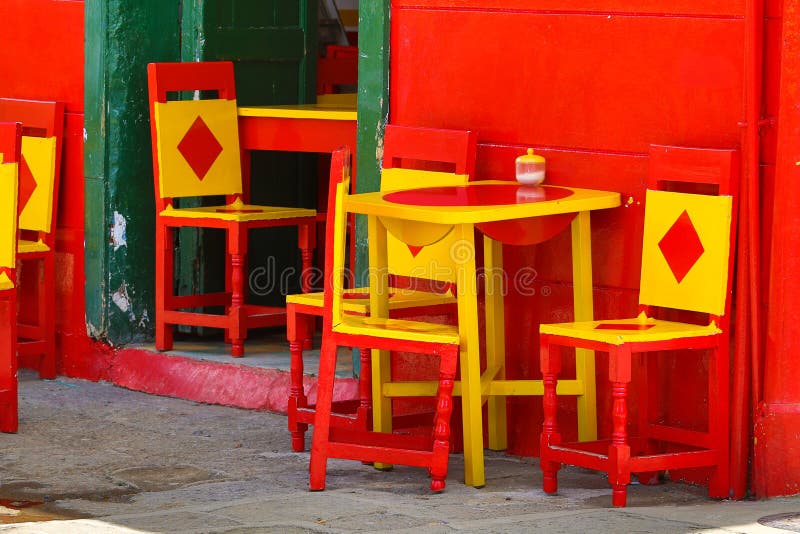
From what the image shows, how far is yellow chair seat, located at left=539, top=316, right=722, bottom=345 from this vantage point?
5016 millimetres

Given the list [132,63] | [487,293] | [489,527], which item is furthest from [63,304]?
[489,527]

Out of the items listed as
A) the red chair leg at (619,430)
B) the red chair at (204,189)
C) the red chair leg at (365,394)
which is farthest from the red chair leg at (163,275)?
the red chair leg at (619,430)

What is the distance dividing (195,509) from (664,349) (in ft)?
5.06

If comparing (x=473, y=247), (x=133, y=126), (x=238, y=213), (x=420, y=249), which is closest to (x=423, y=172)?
(x=420, y=249)

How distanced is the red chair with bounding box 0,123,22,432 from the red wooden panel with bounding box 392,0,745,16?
60.9 inches

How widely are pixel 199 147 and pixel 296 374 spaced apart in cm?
171

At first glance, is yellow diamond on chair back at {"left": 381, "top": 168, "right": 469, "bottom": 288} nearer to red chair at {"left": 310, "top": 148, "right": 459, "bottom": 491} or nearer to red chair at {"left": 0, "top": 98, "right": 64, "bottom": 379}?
red chair at {"left": 310, "top": 148, "right": 459, "bottom": 491}

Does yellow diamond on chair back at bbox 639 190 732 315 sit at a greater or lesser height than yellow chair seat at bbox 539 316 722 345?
greater

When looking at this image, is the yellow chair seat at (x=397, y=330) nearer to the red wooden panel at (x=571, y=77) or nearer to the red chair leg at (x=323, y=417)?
the red chair leg at (x=323, y=417)

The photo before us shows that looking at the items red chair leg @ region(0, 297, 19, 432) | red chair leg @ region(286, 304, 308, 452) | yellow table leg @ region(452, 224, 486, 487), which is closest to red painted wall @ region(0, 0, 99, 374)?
red chair leg @ region(0, 297, 19, 432)

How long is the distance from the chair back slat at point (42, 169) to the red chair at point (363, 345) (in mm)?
2441

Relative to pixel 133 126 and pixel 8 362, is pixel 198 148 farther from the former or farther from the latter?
pixel 8 362

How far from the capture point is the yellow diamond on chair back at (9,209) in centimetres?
613

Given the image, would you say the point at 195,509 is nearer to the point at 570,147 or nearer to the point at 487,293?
the point at 487,293
